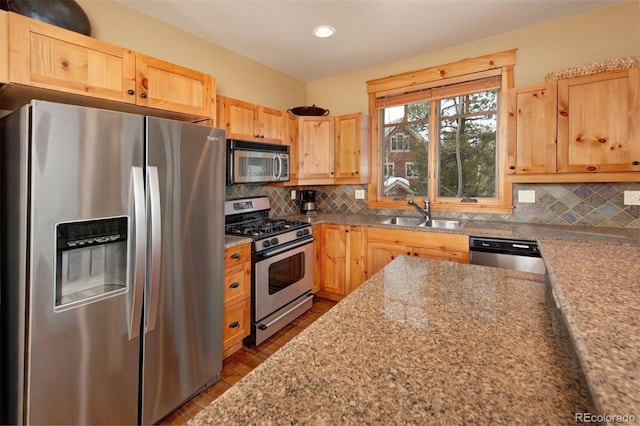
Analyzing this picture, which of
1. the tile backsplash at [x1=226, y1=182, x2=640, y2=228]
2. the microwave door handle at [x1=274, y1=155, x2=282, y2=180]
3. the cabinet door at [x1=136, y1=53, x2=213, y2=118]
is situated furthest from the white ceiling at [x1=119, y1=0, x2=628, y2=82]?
the tile backsplash at [x1=226, y1=182, x2=640, y2=228]

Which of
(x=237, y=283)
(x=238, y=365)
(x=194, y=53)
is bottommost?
(x=238, y=365)

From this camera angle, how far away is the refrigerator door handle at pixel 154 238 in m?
1.53

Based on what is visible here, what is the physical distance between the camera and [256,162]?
2777mm

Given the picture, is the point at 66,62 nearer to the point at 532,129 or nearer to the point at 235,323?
the point at 235,323

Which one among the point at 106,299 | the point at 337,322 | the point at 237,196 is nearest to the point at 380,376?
the point at 337,322

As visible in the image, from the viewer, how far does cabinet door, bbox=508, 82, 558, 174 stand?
2358mm

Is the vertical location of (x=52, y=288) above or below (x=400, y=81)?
below

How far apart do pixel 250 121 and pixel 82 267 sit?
1829 millimetres

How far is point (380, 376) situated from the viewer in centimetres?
68

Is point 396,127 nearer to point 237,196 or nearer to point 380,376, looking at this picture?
point 237,196

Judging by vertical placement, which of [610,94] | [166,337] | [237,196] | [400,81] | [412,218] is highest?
[400,81]

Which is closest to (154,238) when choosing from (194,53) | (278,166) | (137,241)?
(137,241)

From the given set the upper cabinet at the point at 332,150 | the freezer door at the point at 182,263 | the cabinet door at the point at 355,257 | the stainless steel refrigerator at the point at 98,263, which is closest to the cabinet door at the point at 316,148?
the upper cabinet at the point at 332,150

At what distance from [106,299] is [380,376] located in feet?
4.45
